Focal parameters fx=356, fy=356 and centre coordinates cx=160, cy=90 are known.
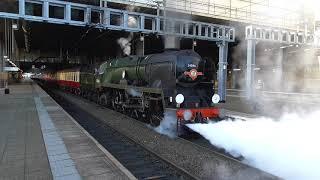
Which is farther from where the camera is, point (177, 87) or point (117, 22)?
point (117, 22)

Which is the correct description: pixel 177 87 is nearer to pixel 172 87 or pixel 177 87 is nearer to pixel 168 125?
pixel 172 87

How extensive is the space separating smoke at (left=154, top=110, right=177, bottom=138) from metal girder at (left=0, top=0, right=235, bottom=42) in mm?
5353

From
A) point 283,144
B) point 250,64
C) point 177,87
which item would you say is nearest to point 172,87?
point 177,87

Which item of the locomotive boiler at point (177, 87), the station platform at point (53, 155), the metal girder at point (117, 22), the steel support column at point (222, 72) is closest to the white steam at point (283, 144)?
the locomotive boiler at point (177, 87)

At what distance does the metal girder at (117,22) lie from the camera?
55.1ft

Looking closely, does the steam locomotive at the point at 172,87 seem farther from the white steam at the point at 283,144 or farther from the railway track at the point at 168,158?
the white steam at the point at 283,144

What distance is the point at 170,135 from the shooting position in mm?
10859

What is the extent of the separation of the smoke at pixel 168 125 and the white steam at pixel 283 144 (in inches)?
75.3

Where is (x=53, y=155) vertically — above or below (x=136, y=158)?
above

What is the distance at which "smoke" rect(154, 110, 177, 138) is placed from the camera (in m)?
10.4

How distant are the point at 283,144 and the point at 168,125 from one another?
5.80m

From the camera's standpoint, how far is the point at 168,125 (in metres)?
10.9

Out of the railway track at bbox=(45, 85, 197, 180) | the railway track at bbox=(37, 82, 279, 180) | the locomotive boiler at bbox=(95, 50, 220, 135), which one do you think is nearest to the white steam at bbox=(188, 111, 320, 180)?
the railway track at bbox=(37, 82, 279, 180)

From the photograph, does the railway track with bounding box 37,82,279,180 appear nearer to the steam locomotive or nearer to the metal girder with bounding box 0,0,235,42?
the steam locomotive
